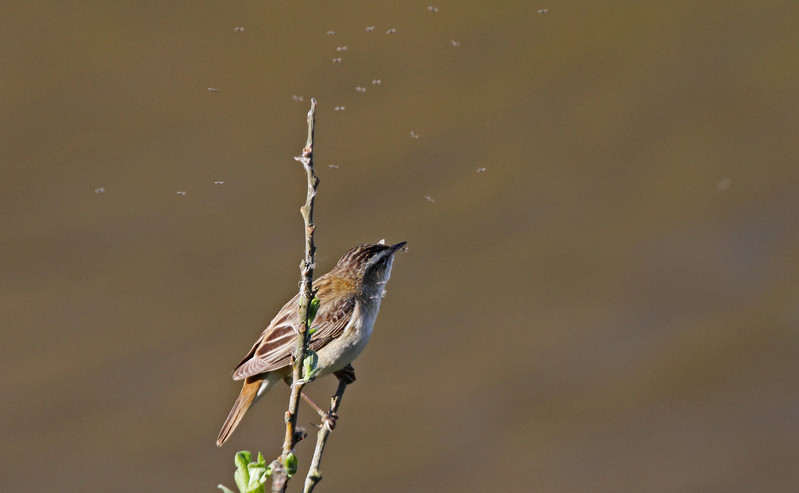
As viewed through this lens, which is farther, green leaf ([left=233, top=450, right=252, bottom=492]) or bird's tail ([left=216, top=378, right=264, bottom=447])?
bird's tail ([left=216, top=378, right=264, bottom=447])

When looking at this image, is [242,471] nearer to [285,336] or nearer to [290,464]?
[290,464]

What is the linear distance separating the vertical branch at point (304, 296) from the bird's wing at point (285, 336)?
280cm

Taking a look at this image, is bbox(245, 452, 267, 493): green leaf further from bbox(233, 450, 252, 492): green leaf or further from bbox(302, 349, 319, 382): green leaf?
bbox(302, 349, 319, 382): green leaf

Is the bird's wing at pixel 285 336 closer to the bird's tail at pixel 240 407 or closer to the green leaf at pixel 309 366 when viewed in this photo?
the bird's tail at pixel 240 407

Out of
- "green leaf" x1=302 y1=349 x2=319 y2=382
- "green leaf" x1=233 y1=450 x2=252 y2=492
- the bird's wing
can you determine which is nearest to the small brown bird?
the bird's wing

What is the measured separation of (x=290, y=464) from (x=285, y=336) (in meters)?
3.22

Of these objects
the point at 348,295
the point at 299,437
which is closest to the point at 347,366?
the point at 348,295

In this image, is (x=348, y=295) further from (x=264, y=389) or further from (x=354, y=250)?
(x=264, y=389)

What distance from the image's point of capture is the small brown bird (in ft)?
18.0

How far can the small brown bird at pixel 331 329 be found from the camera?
5.50 meters

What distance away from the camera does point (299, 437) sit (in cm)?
274

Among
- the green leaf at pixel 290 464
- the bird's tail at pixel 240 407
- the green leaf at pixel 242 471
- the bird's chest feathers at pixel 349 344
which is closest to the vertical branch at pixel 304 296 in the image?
the green leaf at pixel 290 464

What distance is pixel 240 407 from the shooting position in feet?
18.6

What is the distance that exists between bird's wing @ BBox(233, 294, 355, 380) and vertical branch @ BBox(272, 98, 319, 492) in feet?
9.17
